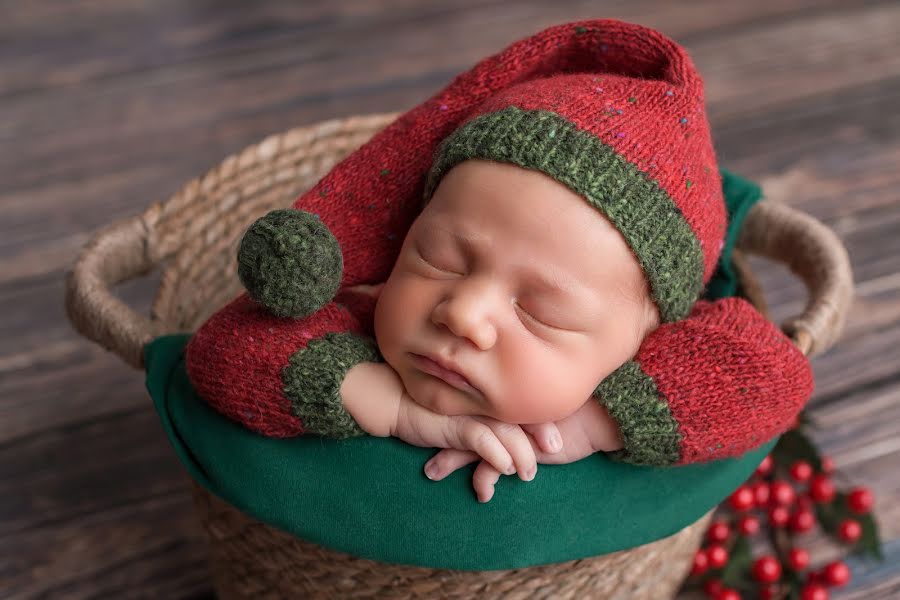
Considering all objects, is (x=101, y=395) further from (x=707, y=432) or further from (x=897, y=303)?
(x=897, y=303)

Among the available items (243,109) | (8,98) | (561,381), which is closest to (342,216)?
(561,381)

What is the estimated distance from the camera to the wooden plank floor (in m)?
1.35

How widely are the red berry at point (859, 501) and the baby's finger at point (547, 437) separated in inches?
Answer: 25.8

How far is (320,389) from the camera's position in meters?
0.86

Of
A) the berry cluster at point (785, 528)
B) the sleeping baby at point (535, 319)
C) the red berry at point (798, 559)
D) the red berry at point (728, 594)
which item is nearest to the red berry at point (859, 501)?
the berry cluster at point (785, 528)

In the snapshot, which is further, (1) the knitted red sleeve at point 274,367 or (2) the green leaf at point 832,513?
(2) the green leaf at point 832,513

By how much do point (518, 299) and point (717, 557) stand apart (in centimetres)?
60

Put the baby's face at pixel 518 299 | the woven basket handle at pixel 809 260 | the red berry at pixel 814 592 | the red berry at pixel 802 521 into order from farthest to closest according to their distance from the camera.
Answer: the red berry at pixel 802 521, the red berry at pixel 814 592, the woven basket handle at pixel 809 260, the baby's face at pixel 518 299

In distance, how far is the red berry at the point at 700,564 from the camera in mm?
1259

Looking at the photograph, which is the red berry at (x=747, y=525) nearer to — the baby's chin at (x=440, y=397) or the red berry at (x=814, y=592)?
the red berry at (x=814, y=592)

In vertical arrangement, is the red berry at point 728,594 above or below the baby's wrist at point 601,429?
below

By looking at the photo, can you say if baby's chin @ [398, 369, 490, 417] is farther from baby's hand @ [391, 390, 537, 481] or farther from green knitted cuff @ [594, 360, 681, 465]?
green knitted cuff @ [594, 360, 681, 465]

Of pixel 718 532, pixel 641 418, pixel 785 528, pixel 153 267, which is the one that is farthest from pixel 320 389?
pixel 785 528

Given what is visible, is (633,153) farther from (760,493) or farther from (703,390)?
(760,493)
